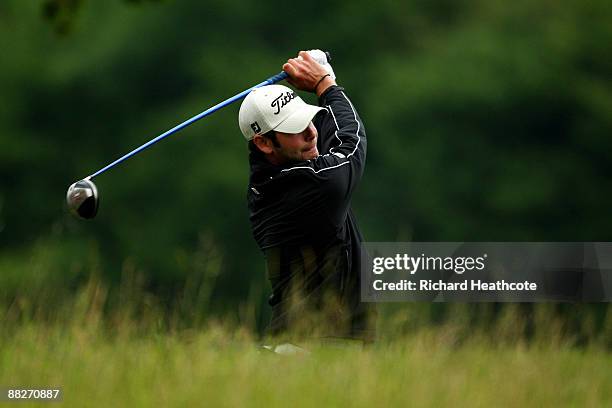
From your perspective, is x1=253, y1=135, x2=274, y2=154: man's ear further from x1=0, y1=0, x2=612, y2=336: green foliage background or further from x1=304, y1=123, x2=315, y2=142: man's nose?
x1=0, y1=0, x2=612, y2=336: green foliage background

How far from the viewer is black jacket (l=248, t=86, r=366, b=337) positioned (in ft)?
21.5

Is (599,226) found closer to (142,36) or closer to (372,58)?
(372,58)

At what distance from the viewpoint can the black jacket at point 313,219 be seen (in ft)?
21.5

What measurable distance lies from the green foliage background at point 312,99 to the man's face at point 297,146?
2333 cm

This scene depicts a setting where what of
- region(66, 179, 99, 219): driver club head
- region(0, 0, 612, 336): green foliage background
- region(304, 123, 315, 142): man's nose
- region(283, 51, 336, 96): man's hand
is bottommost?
region(66, 179, 99, 219): driver club head

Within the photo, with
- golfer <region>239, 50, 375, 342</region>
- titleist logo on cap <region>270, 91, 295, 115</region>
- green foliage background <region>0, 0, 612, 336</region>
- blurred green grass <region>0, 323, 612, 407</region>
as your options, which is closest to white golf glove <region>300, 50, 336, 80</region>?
golfer <region>239, 50, 375, 342</region>

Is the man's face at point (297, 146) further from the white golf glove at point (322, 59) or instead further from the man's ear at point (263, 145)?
the white golf glove at point (322, 59)

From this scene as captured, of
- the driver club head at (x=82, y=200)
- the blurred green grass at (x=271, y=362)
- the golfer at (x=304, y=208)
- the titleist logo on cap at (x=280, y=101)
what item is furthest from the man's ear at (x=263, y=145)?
the driver club head at (x=82, y=200)

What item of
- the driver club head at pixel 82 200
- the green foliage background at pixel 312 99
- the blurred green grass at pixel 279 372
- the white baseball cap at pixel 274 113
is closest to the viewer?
the blurred green grass at pixel 279 372

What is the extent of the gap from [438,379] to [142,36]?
114 ft

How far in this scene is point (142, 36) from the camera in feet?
130

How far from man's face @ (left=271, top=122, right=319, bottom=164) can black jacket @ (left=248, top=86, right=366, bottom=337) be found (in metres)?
0.08

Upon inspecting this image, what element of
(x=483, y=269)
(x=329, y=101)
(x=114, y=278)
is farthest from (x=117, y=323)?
(x=114, y=278)

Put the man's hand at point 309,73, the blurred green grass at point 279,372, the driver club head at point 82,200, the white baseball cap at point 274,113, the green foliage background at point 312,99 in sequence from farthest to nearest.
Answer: the green foliage background at point 312,99 < the driver club head at point 82,200 < the man's hand at point 309,73 < the white baseball cap at point 274,113 < the blurred green grass at point 279,372
